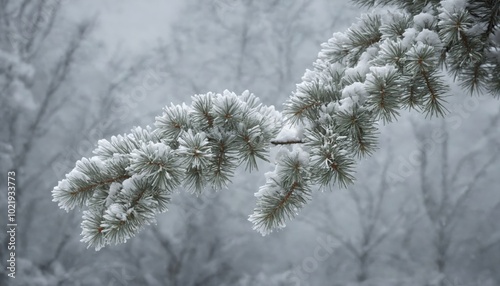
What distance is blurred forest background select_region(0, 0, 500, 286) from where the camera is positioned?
145 inches

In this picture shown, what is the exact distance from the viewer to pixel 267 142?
0.46 metres

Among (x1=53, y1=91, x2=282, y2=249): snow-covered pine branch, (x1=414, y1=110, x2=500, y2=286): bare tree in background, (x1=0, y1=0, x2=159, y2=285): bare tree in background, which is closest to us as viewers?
(x1=53, y1=91, x2=282, y2=249): snow-covered pine branch

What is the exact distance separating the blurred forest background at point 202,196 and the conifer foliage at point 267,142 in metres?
3.28

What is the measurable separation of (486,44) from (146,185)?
0.47 meters

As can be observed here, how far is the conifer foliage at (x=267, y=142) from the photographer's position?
42 centimetres

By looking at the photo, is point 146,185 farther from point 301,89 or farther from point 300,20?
point 300,20

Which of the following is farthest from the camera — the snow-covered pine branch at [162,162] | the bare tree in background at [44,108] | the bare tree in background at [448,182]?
the bare tree in background at [448,182]

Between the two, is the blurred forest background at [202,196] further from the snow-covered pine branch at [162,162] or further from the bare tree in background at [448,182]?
the snow-covered pine branch at [162,162]

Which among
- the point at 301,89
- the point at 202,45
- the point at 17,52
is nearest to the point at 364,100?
the point at 301,89

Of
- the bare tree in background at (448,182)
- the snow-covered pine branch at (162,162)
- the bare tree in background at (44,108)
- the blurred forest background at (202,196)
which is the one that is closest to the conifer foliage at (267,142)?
the snow-covered pine branch at (162,162)

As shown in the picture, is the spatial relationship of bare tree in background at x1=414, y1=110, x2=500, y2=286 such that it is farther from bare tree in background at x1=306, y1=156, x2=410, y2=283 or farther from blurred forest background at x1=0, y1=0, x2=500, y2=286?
bare tree in background at x1=306, y1=156, x2=410, y2=283

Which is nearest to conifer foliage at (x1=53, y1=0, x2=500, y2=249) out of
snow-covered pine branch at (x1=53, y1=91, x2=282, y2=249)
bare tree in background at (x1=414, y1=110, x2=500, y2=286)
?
snow-covered pine branch at (x1=53, y1=91, x2=282, y2=249)

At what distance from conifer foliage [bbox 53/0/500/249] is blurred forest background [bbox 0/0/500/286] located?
10.8ft

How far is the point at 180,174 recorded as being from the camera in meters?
0.42
